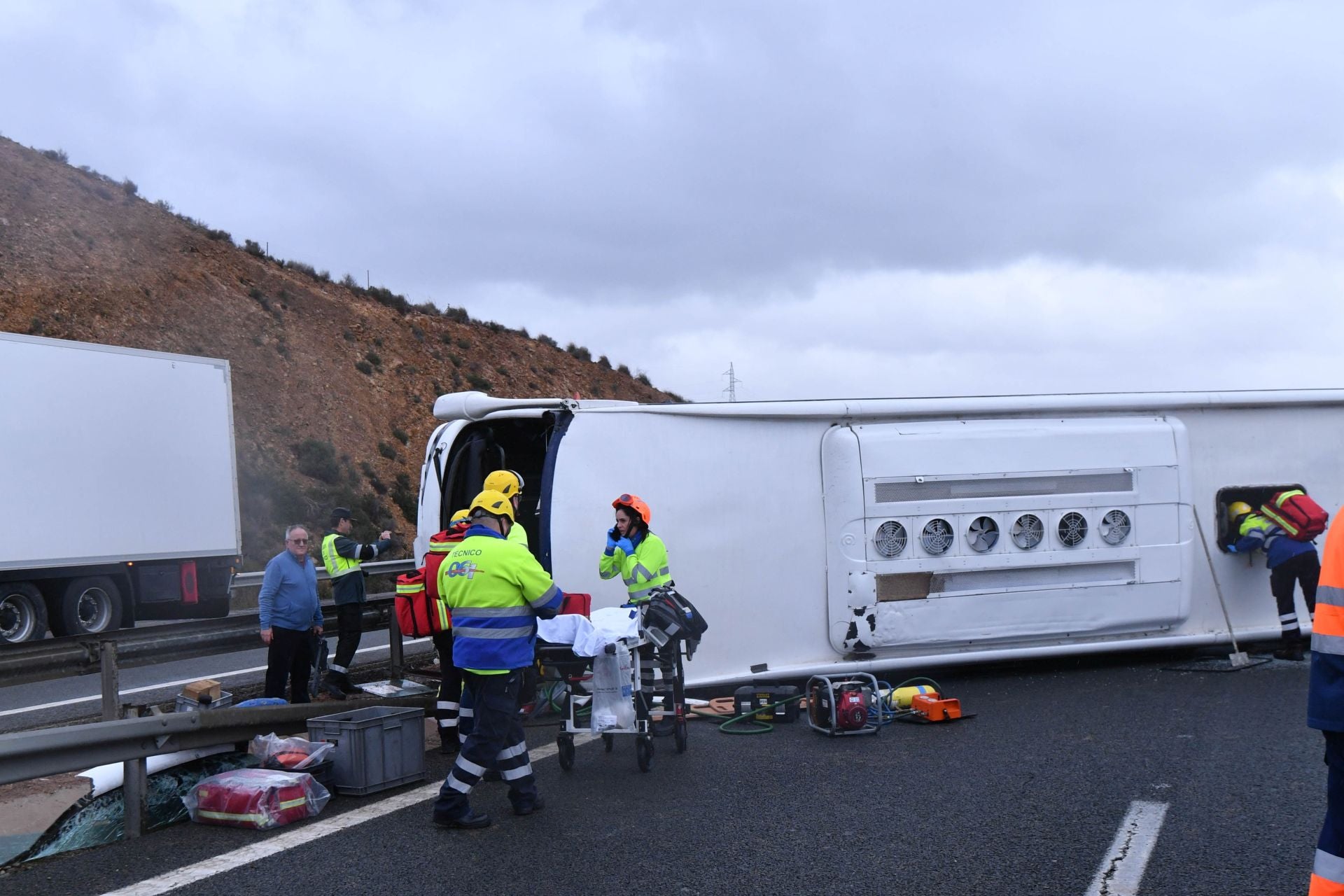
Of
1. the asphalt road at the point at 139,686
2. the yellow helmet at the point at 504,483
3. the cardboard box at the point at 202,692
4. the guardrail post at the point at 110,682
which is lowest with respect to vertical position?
the asphalt road at the point at 139,686

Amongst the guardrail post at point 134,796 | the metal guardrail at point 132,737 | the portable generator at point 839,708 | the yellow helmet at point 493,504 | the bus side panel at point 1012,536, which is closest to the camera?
the metal guardrail at point 132,737

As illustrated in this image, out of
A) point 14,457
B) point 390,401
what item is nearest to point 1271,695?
point 14,457

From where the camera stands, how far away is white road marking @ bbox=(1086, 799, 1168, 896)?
460 centimetres

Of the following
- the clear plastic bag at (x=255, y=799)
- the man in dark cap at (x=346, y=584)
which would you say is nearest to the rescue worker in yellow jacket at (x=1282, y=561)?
the man in dark cap at (x=346, y=584)

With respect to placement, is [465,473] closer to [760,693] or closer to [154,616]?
[760,693]

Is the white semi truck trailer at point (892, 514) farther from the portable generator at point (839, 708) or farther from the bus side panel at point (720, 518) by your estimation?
the portable generator at point (839, 708)

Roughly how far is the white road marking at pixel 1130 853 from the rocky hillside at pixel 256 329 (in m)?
23.6

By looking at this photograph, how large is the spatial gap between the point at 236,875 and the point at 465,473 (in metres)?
4.89

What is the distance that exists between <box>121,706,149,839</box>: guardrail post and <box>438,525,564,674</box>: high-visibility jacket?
5.18 feet

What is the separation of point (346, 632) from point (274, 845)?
15.8 ft

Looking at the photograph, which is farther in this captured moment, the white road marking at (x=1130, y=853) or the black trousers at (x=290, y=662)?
the black trousers at (x=290, y=662)

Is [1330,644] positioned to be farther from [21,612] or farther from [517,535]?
[21,612]

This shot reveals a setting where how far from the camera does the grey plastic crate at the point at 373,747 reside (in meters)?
6.21

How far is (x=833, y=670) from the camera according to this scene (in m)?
9.32
